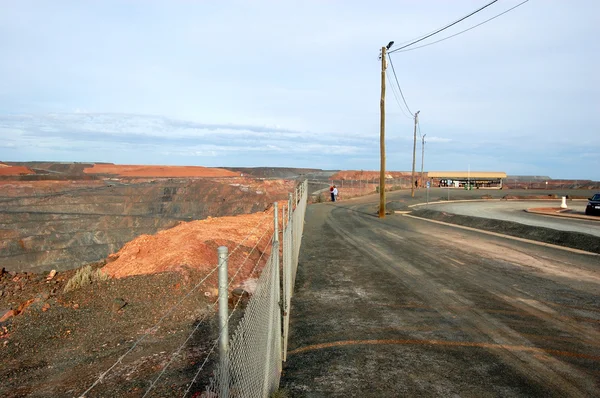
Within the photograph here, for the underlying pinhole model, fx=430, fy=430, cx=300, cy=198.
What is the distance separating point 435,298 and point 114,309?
23.9ft

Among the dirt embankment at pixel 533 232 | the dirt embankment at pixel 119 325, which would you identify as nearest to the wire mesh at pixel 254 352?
the dirt embankment at pixel 119 325

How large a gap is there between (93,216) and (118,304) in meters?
A: 19.1

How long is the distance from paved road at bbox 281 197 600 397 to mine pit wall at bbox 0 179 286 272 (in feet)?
45.8

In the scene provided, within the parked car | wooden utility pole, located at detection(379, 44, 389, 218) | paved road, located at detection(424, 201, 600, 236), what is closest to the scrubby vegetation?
paved road, located at detection(424, 201, 600, 236)

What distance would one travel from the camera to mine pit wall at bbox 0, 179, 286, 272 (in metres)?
21.6

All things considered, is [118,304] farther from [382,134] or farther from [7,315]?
[382,134]

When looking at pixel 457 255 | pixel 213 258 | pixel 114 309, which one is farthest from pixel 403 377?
pixel 457 255

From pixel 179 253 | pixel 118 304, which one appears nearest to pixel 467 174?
→ pixel 179 253

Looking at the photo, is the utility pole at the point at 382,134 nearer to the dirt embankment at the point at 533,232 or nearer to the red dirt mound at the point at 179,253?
the dirt embankment at the point at 533,232

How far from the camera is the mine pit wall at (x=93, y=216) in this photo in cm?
2164

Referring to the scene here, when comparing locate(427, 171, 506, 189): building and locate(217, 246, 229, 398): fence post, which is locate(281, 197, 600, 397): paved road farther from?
locate(427, 171, 506, 189): building

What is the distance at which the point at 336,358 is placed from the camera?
6766 mm

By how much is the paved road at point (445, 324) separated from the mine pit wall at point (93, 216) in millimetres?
13970

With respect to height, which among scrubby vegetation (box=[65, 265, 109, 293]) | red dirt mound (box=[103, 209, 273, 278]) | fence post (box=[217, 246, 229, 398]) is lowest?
scrubby vegetation (box=[65, 265, 109, 293])
